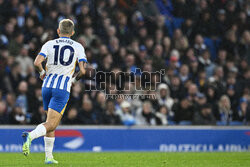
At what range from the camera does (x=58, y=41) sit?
8.52 m

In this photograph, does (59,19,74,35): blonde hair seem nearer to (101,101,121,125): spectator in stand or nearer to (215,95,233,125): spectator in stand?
(101,101,121,125): spectator in stand

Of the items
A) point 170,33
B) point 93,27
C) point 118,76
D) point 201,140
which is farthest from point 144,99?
point 170,33

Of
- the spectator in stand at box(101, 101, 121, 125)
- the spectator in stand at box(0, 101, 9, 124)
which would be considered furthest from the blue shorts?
the spectator in stand at box(101, 101, 121, 125)

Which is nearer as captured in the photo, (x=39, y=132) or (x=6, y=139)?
(x=39, y=132)

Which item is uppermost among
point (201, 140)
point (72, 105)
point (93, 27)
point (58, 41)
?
point (93, 27)

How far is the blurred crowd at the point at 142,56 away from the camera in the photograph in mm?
14031

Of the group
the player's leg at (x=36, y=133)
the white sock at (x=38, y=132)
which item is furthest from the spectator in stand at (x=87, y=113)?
the white sock at (x=38, y=132)

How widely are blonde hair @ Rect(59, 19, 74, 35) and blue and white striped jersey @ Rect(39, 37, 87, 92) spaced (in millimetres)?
137

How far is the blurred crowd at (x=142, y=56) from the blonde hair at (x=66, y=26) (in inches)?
206

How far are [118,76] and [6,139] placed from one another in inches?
149

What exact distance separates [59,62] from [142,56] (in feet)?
26.1

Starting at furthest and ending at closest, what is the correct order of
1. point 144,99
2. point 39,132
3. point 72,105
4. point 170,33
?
point 170,33 < point 144,99 < point 72,105 < point 39,132

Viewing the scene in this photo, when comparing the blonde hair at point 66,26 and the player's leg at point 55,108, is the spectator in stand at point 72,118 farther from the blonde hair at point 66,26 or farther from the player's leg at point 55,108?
the blonde hair at point 66,26

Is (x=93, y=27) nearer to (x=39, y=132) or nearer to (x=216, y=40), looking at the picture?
(x=216, y=40)
